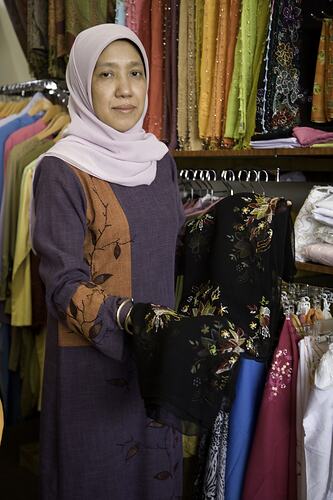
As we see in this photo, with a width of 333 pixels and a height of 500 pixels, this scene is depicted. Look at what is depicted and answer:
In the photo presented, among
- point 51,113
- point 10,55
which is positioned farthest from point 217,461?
point 10,55

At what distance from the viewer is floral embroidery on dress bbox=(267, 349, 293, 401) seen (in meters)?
1.43

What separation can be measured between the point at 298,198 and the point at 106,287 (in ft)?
3.45

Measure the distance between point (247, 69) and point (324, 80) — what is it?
0.26 m

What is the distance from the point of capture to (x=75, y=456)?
128 cm

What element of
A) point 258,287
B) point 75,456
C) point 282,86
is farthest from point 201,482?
point 282,86

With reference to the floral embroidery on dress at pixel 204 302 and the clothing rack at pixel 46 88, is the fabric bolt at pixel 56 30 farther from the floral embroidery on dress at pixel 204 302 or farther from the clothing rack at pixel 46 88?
the floral embroidery on dress at pixel 204 302

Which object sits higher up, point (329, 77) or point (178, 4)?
point (178, 4)

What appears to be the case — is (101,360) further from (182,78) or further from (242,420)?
(182,78)

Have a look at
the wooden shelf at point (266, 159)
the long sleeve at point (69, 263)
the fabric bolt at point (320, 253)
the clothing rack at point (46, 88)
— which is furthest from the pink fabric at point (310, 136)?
the clothing rack at point (46, 88)

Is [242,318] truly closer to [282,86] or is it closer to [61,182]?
[61,182]

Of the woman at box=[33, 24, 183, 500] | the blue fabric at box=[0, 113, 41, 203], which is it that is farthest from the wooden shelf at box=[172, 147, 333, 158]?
the blue fabric at box=[0, 113, 41, 203]

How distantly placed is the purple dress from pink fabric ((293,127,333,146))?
476 mm

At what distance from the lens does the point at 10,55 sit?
3082mm

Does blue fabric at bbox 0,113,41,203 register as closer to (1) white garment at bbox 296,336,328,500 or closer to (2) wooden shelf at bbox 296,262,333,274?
(2) wooden shelf at bbox 296,262,333,274
